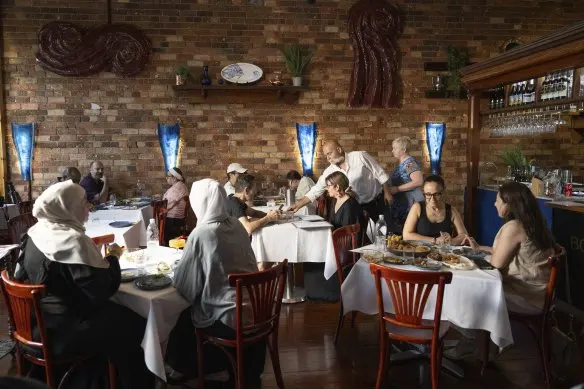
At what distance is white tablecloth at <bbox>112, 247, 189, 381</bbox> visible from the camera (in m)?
2.57

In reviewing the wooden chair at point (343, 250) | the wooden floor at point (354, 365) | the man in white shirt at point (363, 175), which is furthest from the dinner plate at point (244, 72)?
the wooden floor at point (354, 365)

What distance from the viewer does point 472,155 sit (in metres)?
6.66

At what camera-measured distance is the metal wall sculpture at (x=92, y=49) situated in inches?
280

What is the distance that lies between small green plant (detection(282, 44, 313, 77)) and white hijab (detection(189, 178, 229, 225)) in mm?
4869

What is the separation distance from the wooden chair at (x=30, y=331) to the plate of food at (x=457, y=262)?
2.03 metres

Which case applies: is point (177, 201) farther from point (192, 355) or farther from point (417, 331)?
point (417, 331)

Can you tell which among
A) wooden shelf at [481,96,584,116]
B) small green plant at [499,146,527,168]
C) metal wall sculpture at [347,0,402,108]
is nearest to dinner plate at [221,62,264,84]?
metal wall sculpture at [347,0,402,108]

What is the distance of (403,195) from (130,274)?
382 centimetres

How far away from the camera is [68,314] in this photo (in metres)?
2.56

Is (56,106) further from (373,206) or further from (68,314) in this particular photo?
(68,314)

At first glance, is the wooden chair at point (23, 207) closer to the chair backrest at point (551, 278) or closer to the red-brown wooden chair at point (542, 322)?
the red-brown wooden chair at point (542, 322)

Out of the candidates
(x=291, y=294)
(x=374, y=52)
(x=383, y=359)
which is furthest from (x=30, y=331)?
(x=374, y=52)

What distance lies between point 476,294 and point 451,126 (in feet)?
17.9

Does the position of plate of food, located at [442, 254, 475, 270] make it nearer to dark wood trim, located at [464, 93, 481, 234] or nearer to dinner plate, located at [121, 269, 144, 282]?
dinner plate, located at [121, 269, 144, 282]
